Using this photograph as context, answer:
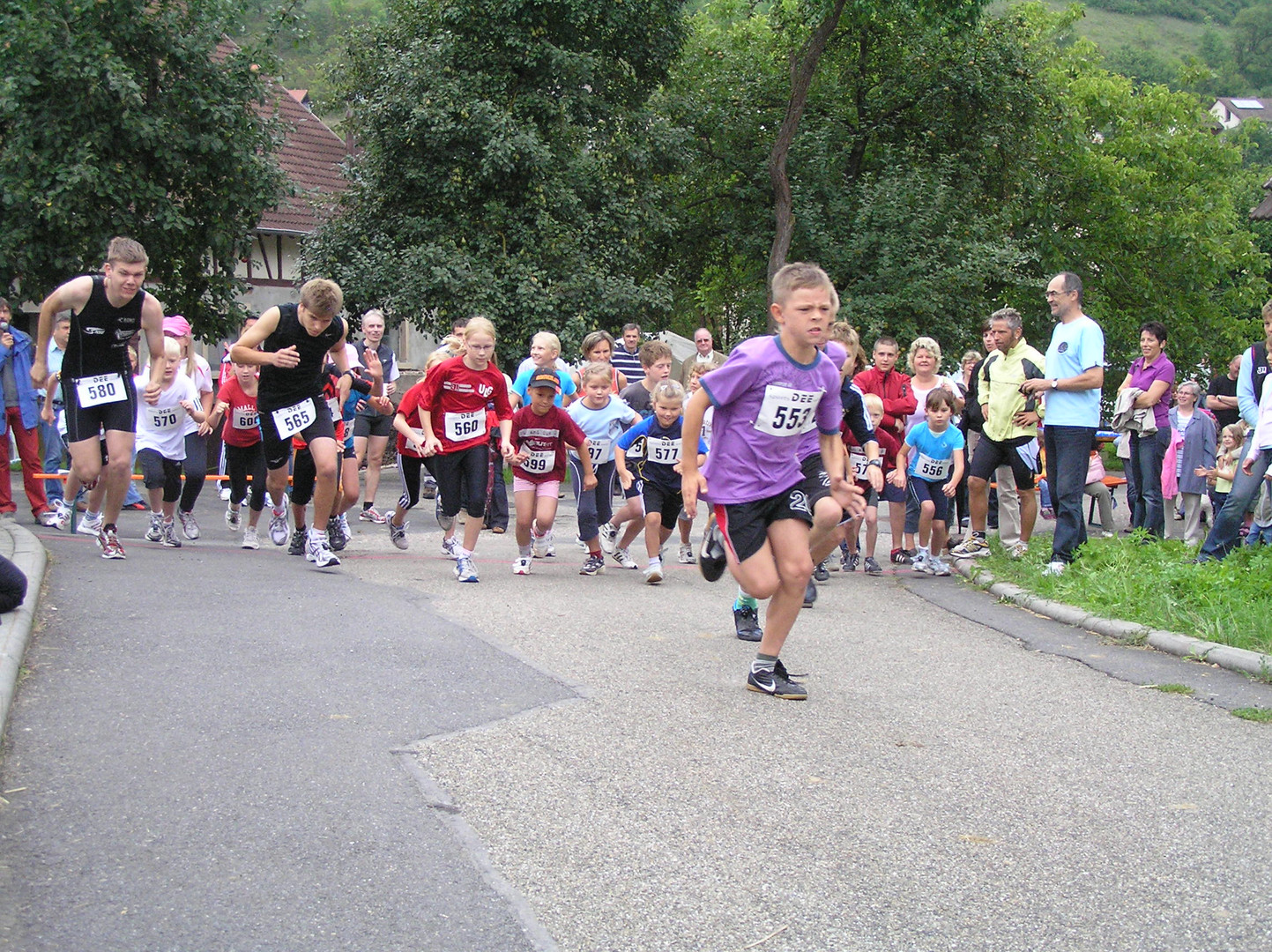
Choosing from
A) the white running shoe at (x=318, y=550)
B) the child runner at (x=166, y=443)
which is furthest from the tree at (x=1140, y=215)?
the white running shoe at (x=318, y=550)

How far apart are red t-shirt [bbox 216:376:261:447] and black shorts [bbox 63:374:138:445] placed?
65.5 inches

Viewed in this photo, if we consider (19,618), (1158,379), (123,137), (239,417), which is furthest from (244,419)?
(123,137)

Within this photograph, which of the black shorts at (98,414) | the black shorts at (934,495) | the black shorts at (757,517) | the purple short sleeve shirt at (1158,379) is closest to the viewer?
the black shorts at (757,517)

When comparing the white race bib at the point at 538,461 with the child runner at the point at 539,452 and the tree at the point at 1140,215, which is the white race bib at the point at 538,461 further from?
the tree at the point at 1140,215

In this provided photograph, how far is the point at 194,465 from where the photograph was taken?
11445 mm

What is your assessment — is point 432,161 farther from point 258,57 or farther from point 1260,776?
point 1260,776

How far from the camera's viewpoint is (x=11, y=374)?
12562 mm

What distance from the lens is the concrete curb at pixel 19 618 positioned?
546 centimetres

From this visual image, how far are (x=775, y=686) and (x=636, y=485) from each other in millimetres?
4690

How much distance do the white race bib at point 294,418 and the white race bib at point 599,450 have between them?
2.40 metres

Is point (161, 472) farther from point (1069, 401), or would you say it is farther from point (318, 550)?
point (1069, 401)

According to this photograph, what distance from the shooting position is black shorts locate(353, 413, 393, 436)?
13656 mm

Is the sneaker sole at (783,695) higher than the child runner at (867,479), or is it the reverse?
the child runner at (867,479)

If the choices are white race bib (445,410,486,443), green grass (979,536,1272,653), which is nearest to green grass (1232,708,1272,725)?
green grass (979,536,1272,653)
